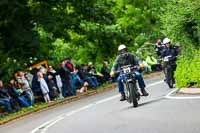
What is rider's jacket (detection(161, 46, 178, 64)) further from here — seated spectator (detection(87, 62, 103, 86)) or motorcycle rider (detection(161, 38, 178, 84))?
seated spectator (detection(87, 62, 103, 86))

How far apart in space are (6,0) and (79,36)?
27.9ft

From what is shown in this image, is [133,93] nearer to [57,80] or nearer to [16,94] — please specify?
[16,94]

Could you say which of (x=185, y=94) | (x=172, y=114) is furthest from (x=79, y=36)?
(x=172, y=114)

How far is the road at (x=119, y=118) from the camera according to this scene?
15.0 metres

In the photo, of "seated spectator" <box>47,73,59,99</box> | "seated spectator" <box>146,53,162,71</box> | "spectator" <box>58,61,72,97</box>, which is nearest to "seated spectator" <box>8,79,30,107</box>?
"seated spectator" <box>47,73,59,99</box>

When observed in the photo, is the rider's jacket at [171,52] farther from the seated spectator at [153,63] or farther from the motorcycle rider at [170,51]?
the seated spectator at [153,63]

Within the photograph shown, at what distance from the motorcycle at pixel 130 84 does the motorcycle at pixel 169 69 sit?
15.5 ft

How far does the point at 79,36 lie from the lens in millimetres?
39375

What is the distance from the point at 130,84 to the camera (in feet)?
65.7

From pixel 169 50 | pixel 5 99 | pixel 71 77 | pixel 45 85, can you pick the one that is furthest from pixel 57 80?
pixel 169 50

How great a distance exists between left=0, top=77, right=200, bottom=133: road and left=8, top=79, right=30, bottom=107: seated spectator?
216cm

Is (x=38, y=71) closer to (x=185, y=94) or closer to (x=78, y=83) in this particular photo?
(x=78, y=83)

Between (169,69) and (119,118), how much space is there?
7.84 meters

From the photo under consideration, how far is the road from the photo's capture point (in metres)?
15.0
